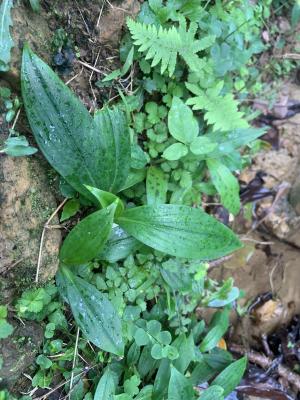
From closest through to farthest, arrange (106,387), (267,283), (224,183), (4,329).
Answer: (4,329), (106,387), (224,183), (267,283)

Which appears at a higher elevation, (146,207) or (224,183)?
(146,207)

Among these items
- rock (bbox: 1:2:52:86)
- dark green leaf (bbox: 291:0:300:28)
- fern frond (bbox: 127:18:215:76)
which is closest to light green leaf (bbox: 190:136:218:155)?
fern frond (bbox: 127:18:215:76)

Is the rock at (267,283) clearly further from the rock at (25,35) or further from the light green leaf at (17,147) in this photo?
the rock at (25,35)

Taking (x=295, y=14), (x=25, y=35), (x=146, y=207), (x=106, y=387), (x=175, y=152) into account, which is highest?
(x=25, y=35)

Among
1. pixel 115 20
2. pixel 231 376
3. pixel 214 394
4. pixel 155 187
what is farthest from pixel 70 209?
pixel 231 376

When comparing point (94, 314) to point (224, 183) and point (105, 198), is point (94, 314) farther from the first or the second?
point (224, 183)
